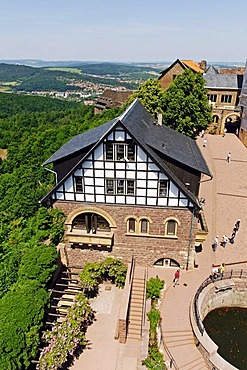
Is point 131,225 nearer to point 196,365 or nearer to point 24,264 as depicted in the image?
point 24,264

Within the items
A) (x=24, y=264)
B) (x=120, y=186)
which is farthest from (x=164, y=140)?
(x=24, y=264)

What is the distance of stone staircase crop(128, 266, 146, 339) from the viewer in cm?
1895

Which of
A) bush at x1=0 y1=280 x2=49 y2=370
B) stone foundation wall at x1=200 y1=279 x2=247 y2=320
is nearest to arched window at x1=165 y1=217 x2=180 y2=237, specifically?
stone foundation wall at x1=200 y1=279 x2=247 y2=320

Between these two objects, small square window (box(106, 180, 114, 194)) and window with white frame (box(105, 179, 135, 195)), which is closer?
window with white frame (box(105, 179, 135, 195))

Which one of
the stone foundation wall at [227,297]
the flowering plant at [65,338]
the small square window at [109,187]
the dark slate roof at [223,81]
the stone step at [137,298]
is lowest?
the stone foundation wall at [227,297]

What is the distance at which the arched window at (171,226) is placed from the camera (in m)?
20.9

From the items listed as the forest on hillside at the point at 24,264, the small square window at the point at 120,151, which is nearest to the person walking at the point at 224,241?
the small square window at the point at 120,151

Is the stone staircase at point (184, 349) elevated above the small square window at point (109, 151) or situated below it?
below

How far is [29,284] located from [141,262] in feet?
26.4

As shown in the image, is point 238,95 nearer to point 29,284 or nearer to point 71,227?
point 71,227

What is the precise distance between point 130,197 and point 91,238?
157 inches

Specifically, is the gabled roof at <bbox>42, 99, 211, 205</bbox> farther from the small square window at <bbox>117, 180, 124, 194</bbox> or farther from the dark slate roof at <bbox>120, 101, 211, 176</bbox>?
the small square window at <bbox>117, 180, 124, 194</bbox>

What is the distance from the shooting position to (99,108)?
244ft

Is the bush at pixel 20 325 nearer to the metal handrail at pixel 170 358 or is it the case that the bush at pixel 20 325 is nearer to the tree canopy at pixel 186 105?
the metal handrail at pixel 170 358
